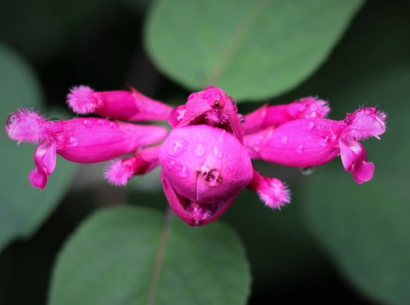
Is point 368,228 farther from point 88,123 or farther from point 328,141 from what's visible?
point 88,123

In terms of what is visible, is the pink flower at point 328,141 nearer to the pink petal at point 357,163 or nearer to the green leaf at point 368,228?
the pink petal at point 357,163

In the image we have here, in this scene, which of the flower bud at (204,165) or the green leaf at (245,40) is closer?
the flower bud at (204,165)

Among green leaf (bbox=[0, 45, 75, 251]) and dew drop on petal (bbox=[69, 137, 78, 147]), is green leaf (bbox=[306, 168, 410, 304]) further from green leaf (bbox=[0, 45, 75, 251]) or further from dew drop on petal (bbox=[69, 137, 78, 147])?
dew drop on petal (bbox=[69, 137, 78, 147])

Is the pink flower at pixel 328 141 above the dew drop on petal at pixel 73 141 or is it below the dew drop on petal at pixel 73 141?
above

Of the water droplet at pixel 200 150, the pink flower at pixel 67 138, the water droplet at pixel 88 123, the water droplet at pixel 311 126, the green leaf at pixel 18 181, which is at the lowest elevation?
the green leaf at pixel 18 181

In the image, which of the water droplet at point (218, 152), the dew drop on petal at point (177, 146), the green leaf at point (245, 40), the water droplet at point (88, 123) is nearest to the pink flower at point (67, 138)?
the water droplet at point (88, 123)

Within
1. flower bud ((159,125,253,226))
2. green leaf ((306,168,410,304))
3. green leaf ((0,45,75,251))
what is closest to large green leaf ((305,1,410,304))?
green leaf ((306,168,410,304))

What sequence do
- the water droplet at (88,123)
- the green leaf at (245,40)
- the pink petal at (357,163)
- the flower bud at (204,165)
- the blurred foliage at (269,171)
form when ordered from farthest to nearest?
1. the blurred foliage at (269,171)
2. the green leaf at (245,40)
3. the water droplet at (88,123)
4. the pink petal at (357,163)
5. the flower bud at (204,165)

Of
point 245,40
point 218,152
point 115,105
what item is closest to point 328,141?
point 218,152
